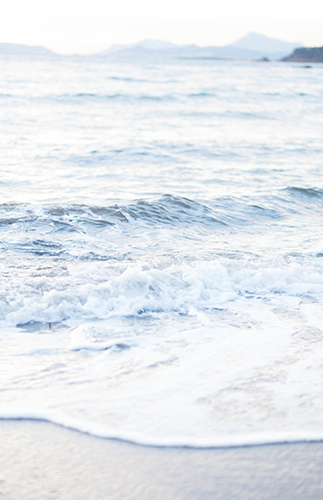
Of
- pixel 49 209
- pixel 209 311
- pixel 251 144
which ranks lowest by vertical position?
pixel 209 311

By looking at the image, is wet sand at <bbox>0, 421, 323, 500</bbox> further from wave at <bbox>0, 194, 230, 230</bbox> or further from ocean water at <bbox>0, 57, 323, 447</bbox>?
wave at <bbox>0, 194, 230, 230</bbox>

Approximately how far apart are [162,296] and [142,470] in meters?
2.14

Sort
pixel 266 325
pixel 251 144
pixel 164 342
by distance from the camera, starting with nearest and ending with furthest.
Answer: pixel 164 342
pixel 266 325
pixel 251 144

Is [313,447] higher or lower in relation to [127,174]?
lower

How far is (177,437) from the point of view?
7.02ft

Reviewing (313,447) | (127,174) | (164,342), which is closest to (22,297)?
(164,342)

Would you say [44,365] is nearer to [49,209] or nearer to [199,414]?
[199,414]

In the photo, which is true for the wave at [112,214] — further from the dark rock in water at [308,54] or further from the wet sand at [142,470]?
the dark rock in water at [308,54]

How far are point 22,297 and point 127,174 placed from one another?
6.14 meters

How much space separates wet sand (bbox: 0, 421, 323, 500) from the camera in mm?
1798

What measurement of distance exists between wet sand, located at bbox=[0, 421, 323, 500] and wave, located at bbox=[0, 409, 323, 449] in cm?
3

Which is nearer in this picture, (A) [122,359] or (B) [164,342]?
(A) [122,359]

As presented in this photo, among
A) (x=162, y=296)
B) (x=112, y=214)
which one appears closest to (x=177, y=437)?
(x=162, y=296)

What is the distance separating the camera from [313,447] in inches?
83.0
